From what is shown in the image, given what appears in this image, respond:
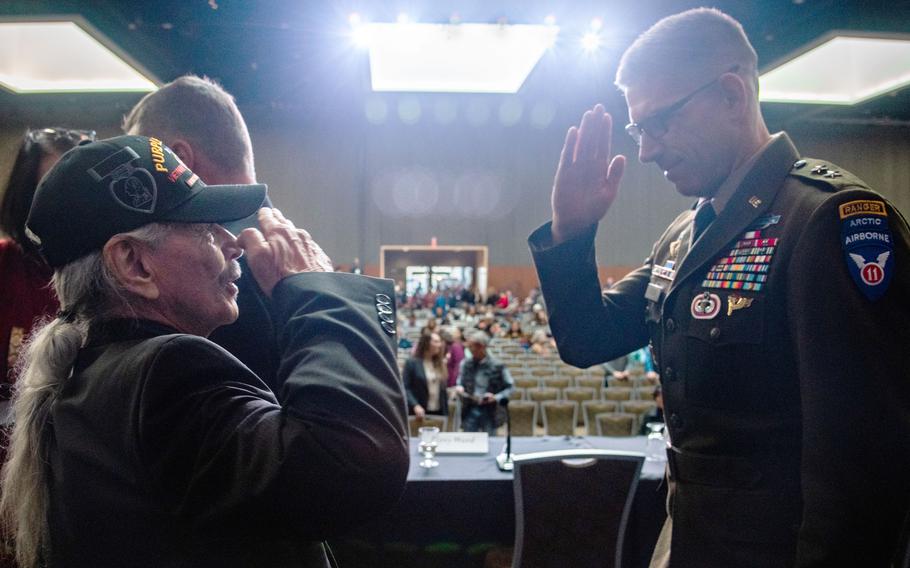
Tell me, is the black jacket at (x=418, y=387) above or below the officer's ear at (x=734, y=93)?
below

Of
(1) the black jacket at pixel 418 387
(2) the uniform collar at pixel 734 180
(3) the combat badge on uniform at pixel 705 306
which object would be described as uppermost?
(2) the uniform collar at pixel 734 180

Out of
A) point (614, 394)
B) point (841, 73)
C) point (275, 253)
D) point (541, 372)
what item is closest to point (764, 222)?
point (275, 253)

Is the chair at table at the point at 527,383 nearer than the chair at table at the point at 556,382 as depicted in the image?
Yes

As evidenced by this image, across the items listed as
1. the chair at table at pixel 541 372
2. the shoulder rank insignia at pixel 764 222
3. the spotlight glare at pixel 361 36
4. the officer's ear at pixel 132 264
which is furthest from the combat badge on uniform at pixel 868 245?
the spotlight glare at pixel 361 36

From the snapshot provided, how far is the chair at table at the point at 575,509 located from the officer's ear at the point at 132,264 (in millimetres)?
1955

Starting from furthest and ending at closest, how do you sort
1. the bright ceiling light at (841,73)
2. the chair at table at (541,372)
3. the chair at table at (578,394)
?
the bright ceiling light at (841,73) < the chair at table at (541,372) < the chair at table at (578,394)

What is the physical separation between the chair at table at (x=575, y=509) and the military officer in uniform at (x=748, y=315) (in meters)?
1.25

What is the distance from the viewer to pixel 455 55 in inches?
437

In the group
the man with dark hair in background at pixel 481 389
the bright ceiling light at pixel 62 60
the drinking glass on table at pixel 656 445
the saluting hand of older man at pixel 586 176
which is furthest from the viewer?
the bright ceiling light at pixel 62 60

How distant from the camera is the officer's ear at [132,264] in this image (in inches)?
29.4

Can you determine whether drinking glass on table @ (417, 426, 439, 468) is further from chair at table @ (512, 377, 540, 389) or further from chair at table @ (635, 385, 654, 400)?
chair at table @ (635, 385, 654, 400)

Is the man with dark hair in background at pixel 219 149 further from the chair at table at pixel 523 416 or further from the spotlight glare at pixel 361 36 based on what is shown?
the spotlight glare at pixel 361 36

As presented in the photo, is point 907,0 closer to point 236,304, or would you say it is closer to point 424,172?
point 236,304

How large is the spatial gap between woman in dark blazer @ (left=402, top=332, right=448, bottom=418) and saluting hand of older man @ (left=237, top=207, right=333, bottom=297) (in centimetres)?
496
